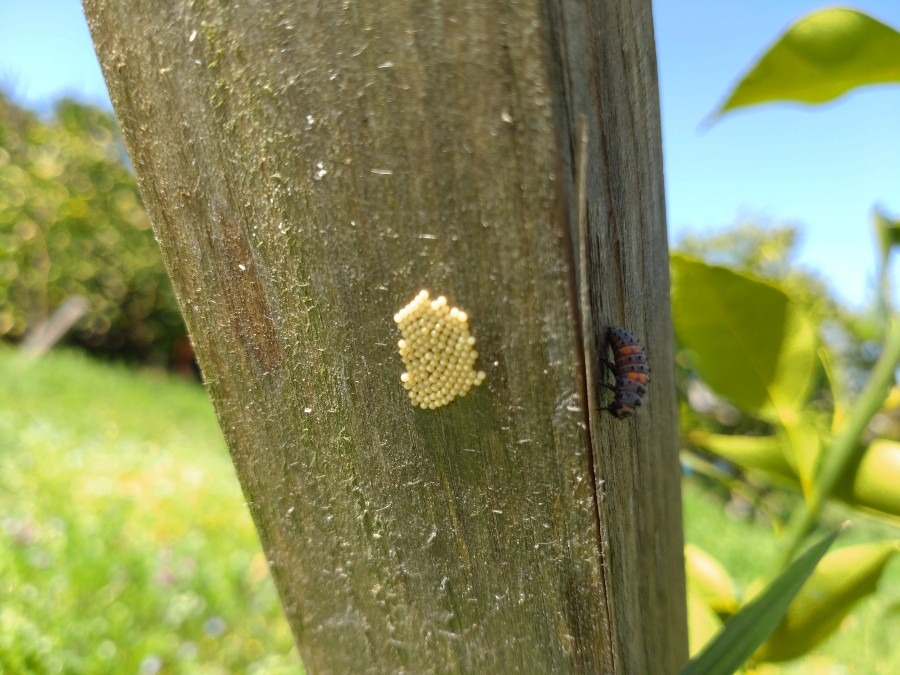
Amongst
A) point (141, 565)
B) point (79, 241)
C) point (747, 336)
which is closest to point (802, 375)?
point (747, 336)

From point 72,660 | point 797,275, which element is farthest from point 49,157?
point 797,275

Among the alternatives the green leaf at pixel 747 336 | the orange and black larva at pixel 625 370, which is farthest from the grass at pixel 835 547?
the orange and black larva at pixel 625 370

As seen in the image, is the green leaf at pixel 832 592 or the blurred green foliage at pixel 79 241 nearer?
the green leaf at pixel 832 592

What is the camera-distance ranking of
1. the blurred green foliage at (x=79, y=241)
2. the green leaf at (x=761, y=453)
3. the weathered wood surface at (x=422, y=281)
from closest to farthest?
the weathered wood surface at (x=422, y=281) < the green leaf at (x=761, y=453) < the blurred green foliage at (x=79, y=241)

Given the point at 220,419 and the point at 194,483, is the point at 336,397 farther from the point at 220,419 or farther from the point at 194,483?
the point at 194,483

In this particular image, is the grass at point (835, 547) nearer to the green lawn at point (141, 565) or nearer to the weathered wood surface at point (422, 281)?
the green lawn at point (141, 565)

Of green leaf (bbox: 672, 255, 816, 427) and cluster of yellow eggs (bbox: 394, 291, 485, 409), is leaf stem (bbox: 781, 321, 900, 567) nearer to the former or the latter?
green leaf (bbox: 672, 255, 816, 427)
